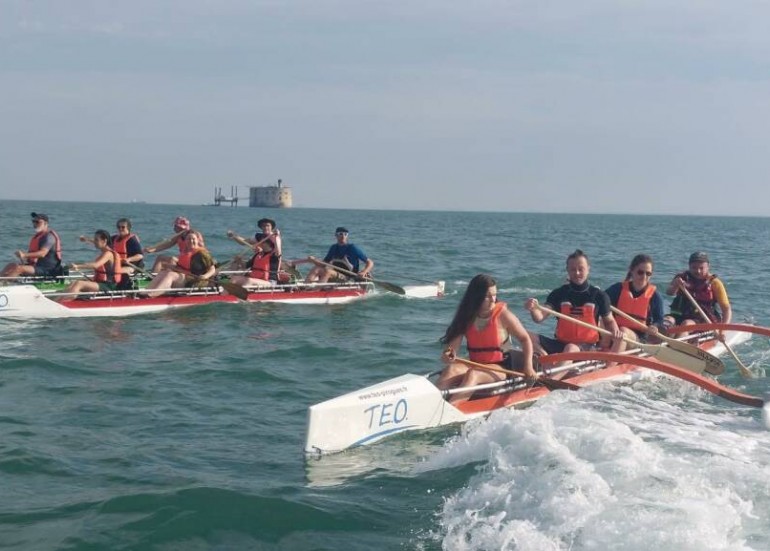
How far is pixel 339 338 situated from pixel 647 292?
518 cm

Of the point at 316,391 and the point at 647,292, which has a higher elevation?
the point at 647,292

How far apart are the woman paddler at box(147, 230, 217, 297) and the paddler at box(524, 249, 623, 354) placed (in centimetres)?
803

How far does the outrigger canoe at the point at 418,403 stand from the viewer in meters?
7.52

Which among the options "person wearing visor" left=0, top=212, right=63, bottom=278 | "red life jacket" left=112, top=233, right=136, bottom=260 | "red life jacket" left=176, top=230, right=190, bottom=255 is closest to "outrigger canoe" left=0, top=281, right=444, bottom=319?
"person wearing visor" left=0, top=212, right=63, bottom=278

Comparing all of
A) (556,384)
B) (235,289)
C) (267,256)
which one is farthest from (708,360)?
(267,256)

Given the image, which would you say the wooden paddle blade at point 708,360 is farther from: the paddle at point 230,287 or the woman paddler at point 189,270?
the woman paddler at point 189,270

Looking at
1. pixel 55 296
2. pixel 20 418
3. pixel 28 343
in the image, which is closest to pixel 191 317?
pixel 55 296

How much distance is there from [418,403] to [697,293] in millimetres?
6432

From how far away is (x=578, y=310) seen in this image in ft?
33.3

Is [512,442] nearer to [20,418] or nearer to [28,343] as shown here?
[20,418]

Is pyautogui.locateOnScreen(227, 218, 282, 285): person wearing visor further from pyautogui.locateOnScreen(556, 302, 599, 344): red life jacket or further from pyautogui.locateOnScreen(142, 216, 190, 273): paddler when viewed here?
pyautogui.locateOnScreen(556, 302, 599, 344): red life jacket

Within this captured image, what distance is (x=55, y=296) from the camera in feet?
50.1

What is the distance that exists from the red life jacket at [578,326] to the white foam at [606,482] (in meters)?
1.53

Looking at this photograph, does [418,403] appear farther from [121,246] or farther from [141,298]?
[121,246]
